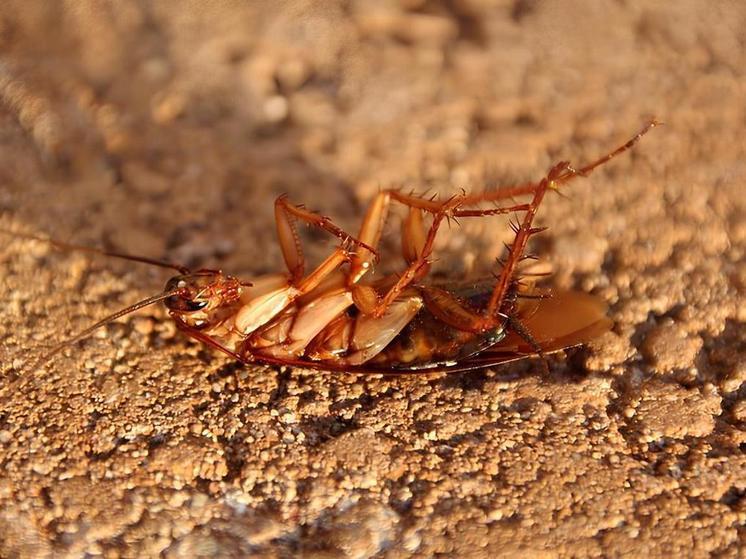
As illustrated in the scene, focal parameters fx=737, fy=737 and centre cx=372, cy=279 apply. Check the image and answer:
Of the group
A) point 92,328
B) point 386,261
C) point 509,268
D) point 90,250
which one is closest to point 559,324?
point 509,268

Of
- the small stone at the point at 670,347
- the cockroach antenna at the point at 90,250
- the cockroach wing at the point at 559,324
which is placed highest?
the cockroach antenna at the point at 90,250

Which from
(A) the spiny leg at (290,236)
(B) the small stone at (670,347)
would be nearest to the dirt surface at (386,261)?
(B) the small stone at (670,347)

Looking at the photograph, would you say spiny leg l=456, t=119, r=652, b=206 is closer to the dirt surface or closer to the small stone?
the dirt surface

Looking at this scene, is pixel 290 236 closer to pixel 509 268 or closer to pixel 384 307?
pixel 384 307

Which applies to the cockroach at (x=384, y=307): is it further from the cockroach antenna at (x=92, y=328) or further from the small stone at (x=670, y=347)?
the small stone at (x=670, y=347)

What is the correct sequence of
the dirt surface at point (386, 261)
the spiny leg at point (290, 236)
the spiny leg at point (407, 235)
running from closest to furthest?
the dirt surface at point (386, 261) < the spiny leg at point (407, 235) < the spiny leg at point (290, 236)

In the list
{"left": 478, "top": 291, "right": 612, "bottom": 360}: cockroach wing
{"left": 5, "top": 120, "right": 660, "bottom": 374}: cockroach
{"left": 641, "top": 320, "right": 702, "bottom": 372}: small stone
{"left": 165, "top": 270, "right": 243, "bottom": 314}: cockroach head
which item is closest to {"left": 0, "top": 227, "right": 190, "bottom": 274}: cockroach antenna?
{"left": 5, "top": 120, "right": 660, "bottom": 374}: cockroach
